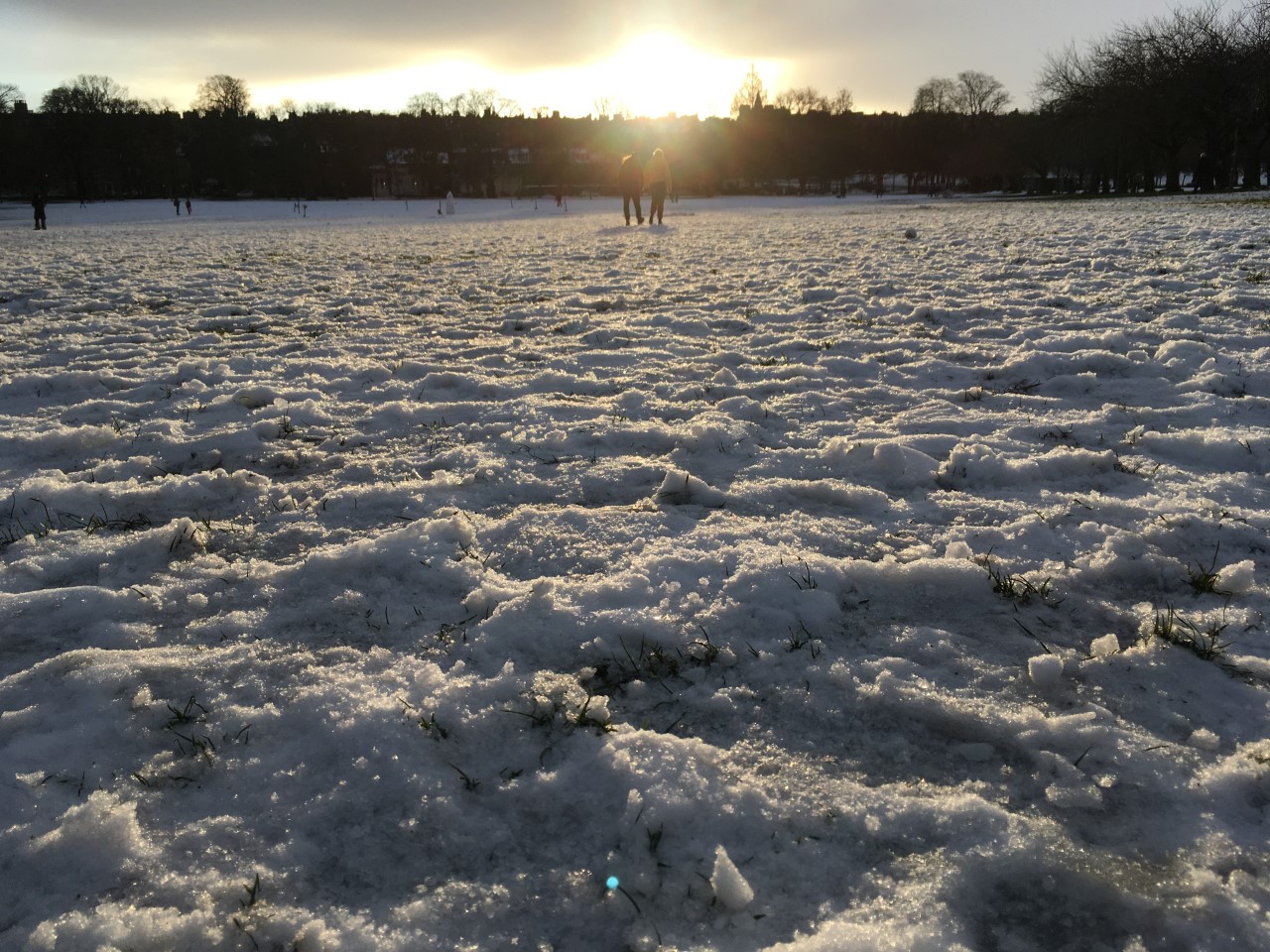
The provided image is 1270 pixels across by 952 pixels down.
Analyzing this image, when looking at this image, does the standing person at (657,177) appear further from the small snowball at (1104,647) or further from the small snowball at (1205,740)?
the small snowball at (1205,740)

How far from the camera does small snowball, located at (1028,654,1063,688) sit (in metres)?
2.11

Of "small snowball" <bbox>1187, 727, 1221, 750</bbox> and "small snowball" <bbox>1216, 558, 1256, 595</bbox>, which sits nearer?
"small snowball" <bbox>1187, 727, 1221, 750</bbox>

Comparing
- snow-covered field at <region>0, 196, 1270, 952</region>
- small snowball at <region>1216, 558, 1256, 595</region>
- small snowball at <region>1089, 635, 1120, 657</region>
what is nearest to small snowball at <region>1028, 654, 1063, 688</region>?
snow-covered field at <region>0, 196, 1270, 952</region>

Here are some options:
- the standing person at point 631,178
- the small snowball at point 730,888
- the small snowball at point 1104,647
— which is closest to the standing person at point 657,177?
the standing person at point 631,178

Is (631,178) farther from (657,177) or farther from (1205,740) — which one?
(1205,740)

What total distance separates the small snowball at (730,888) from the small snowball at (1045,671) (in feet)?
3.55

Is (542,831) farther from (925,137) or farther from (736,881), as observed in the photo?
(925,137)

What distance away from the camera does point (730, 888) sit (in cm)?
149

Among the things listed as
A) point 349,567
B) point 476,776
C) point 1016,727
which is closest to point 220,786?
point 476,776

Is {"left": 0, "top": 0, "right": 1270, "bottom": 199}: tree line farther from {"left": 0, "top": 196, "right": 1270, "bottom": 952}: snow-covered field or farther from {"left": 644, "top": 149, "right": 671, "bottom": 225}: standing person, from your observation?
{"left": 0, "top": 196, "right": 1270, "bottom": 952}: snow-covered field

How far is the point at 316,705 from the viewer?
2.06 m

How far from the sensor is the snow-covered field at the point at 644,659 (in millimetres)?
1530

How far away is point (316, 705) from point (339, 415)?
2.88 meters

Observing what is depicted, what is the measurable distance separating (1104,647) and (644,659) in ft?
4.32
